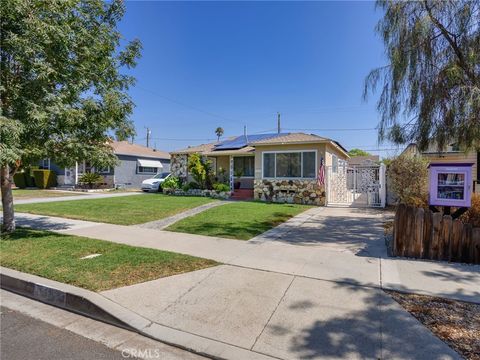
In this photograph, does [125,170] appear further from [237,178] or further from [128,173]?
[237,178]

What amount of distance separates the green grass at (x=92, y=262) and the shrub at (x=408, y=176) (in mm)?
10632

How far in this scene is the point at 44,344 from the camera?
3.23 meters

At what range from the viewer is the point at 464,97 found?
715cm

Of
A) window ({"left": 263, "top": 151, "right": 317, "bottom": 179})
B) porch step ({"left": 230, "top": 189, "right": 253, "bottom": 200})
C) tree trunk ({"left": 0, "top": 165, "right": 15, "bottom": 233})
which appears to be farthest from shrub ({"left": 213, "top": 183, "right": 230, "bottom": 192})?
tree trunk ({"left": 0, "top": 165, "right": 15, "bottom": 233})

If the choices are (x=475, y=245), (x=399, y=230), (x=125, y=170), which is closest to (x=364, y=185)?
(x=399, y=230)

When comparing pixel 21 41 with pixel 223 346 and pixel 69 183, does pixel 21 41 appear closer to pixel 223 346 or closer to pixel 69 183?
pixel 223 346

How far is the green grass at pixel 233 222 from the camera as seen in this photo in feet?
26.3

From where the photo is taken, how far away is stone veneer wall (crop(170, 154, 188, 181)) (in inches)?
823

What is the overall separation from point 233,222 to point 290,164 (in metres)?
7.48

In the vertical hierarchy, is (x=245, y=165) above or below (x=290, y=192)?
above

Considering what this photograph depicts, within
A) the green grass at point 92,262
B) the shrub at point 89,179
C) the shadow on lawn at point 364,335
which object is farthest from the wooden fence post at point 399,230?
the shrub at point 89,179

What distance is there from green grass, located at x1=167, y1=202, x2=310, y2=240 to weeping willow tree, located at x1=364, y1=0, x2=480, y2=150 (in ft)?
15.7

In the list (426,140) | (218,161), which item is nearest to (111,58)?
(426,140)

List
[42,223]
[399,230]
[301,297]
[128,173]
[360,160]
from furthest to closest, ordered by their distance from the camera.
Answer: [360,160] < [128,173] < [42,223] < [399,230] < [301,297]
